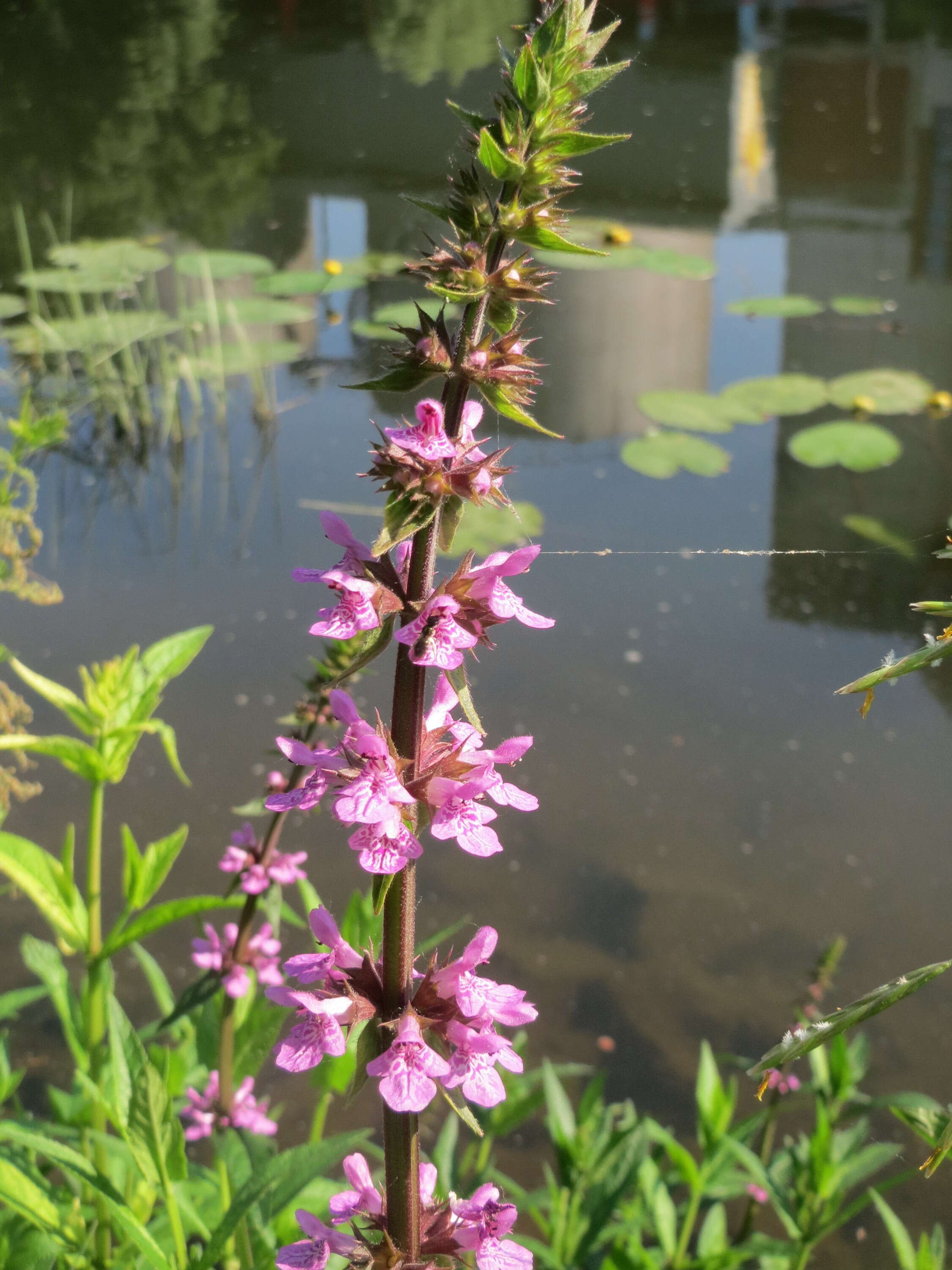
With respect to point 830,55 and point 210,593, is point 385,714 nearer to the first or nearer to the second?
point 210,593

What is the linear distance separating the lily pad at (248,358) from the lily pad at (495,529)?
1.53 m

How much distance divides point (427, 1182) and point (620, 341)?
5.75 m

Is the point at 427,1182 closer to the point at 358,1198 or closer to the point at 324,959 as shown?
the point at 358,1198

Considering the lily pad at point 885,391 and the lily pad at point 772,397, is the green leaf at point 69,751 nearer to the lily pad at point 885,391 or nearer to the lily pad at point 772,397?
the lily pad at point 772,397

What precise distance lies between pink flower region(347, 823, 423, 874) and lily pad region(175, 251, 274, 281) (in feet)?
18.4

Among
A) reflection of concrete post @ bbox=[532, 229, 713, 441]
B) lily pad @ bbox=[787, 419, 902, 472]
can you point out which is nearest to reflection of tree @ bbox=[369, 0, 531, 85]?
reflection of concrete post @ bbox=[532, 229, 713, 441]

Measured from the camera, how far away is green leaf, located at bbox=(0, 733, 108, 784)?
1.41 metres

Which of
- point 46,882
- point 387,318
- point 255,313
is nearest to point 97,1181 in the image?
point 46,882

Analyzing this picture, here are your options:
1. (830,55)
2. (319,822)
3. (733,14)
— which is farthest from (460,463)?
(733,14)

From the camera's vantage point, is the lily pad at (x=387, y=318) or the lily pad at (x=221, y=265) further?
the lily pad at (x=221, y=265)

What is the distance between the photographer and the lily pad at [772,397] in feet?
16.8

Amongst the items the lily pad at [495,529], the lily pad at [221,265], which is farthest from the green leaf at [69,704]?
the lily pad at [221,265]

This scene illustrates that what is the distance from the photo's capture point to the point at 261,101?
958 cm

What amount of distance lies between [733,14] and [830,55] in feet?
7.35
